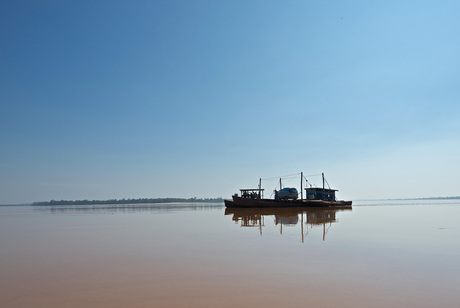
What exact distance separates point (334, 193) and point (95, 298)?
67.7m

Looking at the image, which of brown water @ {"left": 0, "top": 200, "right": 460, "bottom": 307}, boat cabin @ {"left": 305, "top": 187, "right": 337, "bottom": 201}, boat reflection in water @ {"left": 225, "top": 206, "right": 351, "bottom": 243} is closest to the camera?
brown water @ {"left": 0, "top": 200, "right": 460, "bottom": 307}

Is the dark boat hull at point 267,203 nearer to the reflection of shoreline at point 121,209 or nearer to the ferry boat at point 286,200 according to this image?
the ferry boat at point 286,200

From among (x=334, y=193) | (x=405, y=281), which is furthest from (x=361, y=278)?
(x=334, y=193)

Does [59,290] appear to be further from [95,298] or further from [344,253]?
[344,253]

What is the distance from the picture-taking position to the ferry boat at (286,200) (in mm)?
54000

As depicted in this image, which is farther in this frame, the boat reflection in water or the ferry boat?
the ferry boat

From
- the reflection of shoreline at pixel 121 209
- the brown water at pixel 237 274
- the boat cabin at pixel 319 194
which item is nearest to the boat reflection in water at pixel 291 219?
the brown water at pixel 237 274

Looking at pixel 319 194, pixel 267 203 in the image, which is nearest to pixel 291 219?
pixel 267 203

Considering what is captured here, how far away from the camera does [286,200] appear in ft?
186

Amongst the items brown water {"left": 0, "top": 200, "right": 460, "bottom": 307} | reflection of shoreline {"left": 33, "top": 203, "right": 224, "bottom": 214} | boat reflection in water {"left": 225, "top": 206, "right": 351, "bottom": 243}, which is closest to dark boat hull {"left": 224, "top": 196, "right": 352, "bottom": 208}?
reflection of shoreline {"left": 33, "top": 203, "right": 224, "bottom": 214}

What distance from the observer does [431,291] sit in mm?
6938

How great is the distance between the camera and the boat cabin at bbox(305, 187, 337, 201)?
211 feet

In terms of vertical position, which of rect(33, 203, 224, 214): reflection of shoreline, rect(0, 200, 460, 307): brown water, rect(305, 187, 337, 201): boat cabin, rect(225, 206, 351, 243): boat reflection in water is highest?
rect(305, 187, 337, 201): boat cabin

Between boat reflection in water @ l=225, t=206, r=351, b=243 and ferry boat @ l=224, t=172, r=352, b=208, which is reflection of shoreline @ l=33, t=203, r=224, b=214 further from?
boat reflection in water @ l=225, t=206, r=351, b=243
